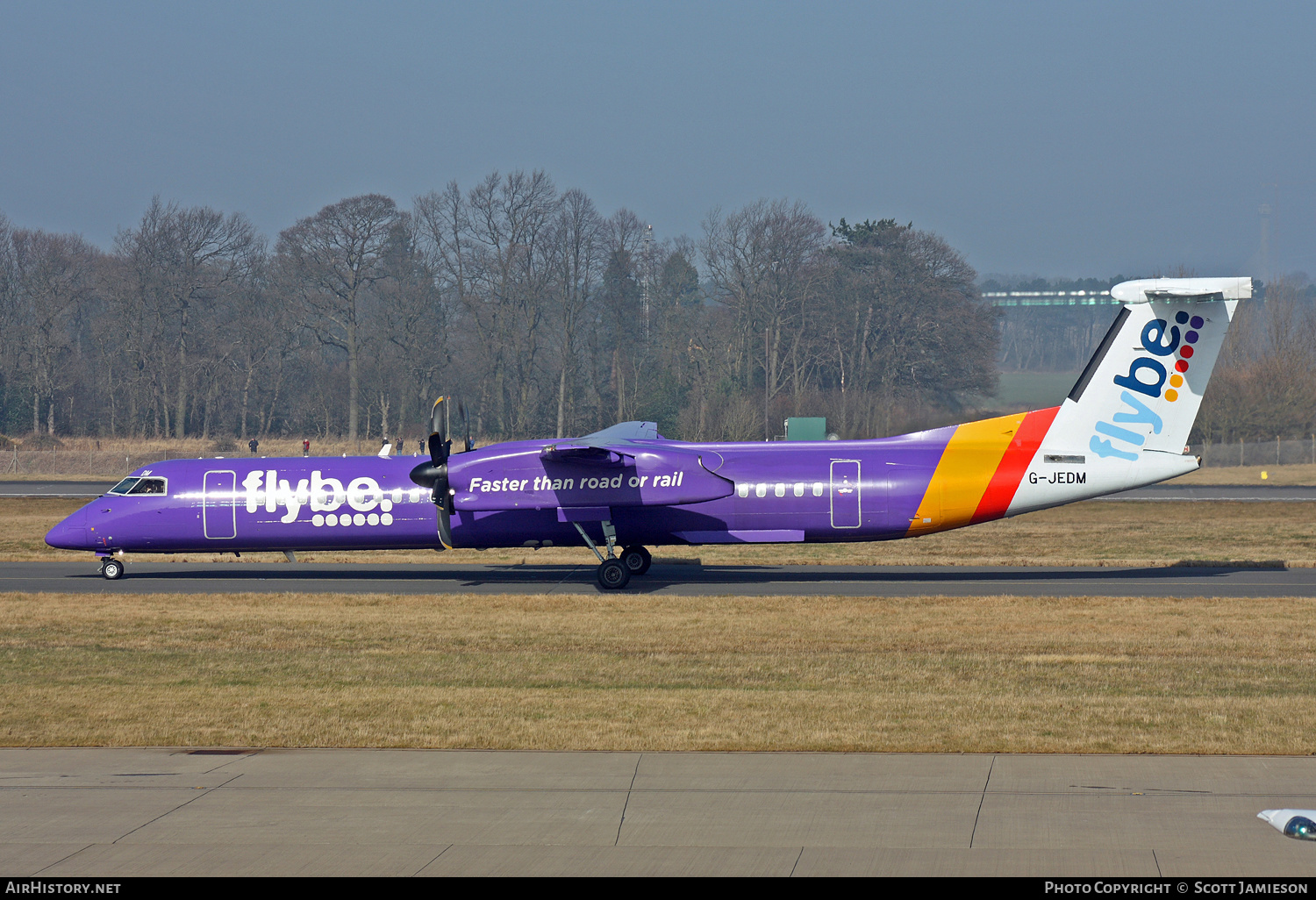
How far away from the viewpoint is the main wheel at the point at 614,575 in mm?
24766

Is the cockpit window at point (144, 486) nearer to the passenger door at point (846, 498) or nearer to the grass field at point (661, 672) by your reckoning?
the grass field at point (661, 672)

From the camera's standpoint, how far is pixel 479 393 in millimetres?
75500

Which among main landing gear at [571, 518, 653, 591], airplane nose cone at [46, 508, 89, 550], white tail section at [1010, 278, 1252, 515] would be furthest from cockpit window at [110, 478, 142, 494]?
white tail section at [1010, 278, 1252, 515]

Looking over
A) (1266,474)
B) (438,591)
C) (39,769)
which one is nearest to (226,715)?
(39,769)

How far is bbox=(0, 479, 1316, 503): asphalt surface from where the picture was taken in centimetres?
4678

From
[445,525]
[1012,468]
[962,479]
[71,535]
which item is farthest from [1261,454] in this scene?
[71,535]

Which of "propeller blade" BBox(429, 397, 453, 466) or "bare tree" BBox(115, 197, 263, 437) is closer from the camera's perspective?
"propeller blade" BBox(429, 397, 453, 466)

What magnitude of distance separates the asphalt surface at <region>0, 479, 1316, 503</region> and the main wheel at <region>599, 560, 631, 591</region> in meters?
27.8

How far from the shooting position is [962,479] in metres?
24.4

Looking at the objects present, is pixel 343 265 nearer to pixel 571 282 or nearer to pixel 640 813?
pixel 571 282

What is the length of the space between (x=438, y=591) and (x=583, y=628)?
21.6 ft

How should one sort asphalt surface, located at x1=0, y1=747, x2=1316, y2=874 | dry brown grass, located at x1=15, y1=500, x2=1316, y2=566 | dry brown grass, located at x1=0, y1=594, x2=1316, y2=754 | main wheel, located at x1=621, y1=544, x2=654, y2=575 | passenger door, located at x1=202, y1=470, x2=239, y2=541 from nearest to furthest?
asphalt surface, located at x1=0, y1=747, x2=1316, y2=874 < dry brown grass, located at x1=0, y1=594, x2=1316, y2=754 < passenger door, located at x1=202, y1=470, x2=239, y2=541 < main wheel, located at x1=621, y1=544, x2=654, y2=575 < dry brown grass, located at x1=15, y1=500, x2=1316, y2=566

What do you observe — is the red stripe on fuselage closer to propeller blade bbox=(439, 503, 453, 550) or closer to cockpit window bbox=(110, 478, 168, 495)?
propeller blade bbox=(439, 503, 453, 550)

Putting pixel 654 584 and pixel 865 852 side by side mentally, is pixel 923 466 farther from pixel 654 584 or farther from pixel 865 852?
pixel 865 852
